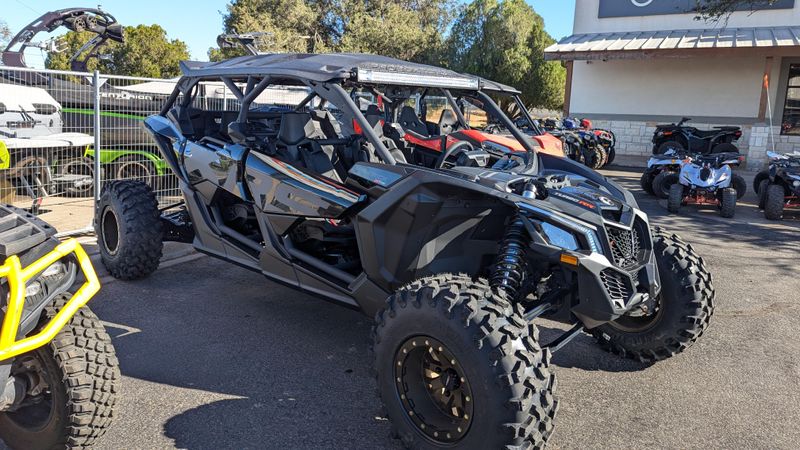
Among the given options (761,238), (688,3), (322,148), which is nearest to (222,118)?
(322,148)

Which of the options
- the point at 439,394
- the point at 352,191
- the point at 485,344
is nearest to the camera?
the point at 485,344

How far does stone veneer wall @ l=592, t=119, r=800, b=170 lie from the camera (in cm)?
1664

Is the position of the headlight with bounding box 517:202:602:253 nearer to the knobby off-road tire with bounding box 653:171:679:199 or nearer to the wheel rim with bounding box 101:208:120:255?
the wheel rim with bounding box 101:208:120:255

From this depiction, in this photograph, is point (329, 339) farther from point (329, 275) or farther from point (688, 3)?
point (688, 3)

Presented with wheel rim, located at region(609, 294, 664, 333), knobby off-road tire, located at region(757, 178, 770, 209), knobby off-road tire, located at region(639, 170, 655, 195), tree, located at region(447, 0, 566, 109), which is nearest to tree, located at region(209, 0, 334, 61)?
→ tree, located at region(447, 0, 566, 109)

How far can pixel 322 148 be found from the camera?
15.4ft

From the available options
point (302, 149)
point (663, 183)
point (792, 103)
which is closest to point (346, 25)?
point (792, 103)

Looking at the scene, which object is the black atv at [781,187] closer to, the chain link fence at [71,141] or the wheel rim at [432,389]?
the chain link fence at [71,141]

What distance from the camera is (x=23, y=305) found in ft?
7.75

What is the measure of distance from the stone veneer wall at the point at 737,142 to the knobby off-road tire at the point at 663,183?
722 centimetres

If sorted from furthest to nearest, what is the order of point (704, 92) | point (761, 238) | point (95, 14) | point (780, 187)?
1. point (704, 92)
2. point (95, 14)
3. point (780, 187)
4. point (761, 238)

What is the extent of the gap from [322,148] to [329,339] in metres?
1.41

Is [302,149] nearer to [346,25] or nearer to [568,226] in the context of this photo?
[568,226]

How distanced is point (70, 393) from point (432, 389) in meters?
1.60
